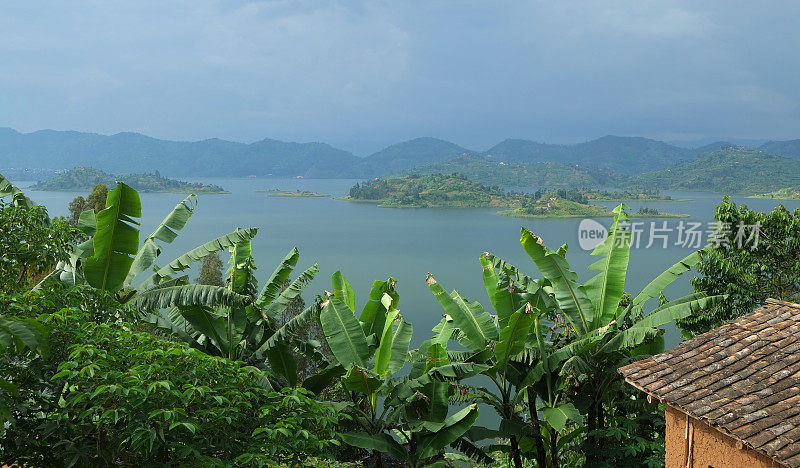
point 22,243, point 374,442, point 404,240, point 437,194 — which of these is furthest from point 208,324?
point 437,194

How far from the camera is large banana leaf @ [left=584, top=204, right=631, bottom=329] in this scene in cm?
716

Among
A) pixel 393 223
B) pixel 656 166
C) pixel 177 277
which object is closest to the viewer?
pixel 177 277

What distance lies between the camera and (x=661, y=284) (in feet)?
24.4

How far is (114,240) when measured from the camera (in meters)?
6.31

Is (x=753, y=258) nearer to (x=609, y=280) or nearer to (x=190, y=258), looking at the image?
(x=609, y=280)

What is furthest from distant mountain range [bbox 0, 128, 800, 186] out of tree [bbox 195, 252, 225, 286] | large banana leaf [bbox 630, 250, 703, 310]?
large banana leaf [bbox 630, 250, 703, 310]

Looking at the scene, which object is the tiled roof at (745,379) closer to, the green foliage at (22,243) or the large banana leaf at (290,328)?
the large banana leaf at (290,328)

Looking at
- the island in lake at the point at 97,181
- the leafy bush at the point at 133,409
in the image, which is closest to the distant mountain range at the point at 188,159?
the island in lake at the point at 97,181

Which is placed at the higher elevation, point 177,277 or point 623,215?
point 623,215

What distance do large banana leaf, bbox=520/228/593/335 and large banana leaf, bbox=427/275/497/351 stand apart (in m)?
0.87

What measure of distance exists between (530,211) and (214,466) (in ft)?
237

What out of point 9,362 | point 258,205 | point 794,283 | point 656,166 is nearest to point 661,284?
point 794,283

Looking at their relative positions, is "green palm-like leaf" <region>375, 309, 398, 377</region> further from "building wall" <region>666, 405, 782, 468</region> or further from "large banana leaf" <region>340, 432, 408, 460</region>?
"building wall" <region>666, 405, 782, 468</region>

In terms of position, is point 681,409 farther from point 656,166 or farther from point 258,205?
point 656,166
